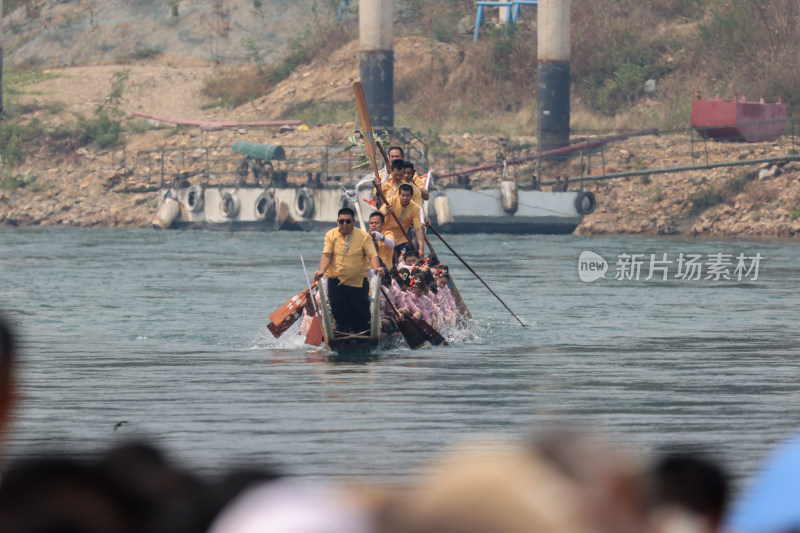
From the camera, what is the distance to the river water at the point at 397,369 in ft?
37.7

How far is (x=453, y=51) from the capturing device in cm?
5981

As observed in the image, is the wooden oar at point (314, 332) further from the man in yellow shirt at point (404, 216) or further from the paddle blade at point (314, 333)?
the man in yellow shirt at point (404, 216)

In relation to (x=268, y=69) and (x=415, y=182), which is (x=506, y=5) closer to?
(x=268, y=69)

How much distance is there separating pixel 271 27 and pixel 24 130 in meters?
13.8

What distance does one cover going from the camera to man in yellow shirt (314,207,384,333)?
1723cm

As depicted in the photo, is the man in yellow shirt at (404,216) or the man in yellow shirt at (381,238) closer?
the man in yellow shirt at (381,238)

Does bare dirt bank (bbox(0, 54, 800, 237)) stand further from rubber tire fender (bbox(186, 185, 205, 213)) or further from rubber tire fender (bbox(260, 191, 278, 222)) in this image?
rubber tire fender (bbox(260, 191, 278, 222))
